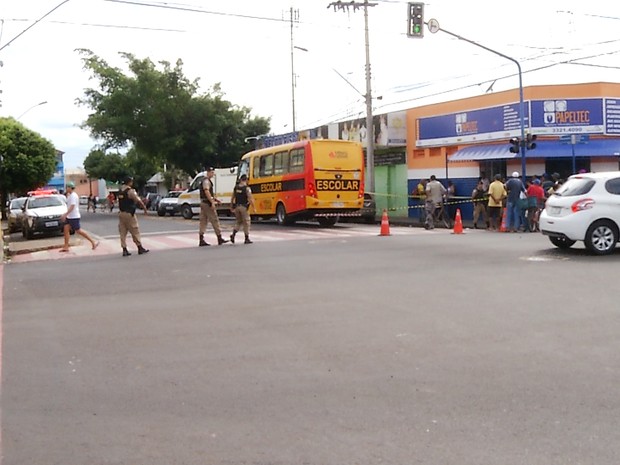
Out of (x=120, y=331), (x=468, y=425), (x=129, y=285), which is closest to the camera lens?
→ (x=468, y=425)

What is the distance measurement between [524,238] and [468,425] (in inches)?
550

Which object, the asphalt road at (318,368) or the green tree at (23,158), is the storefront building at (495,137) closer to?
the asphalt road at (318,368)

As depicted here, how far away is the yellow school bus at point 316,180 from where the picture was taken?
79.0 ft

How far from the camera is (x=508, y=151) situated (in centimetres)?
2598

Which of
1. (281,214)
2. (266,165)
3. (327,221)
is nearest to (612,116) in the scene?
(327,221)

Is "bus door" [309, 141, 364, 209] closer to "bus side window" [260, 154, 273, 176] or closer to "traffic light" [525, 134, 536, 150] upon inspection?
"bus side window" [260, 154, 273, 176]

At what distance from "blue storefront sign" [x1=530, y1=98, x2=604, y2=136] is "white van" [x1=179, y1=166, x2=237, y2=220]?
14.4 meters

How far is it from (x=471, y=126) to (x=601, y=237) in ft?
52.0

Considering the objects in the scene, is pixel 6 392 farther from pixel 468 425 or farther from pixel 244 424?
pixel 468 425

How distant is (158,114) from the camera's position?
1849 inches

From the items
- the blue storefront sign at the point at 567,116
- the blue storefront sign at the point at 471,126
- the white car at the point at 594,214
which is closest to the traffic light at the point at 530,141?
the blue storefront sign at the point at 471,126

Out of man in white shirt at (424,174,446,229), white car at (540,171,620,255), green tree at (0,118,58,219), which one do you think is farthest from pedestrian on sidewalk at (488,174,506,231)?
green tree at (0,118,58,219)

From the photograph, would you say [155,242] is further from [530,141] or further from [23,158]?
[23,158]

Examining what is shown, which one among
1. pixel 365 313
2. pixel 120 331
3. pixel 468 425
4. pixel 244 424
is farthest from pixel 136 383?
pixel 365 313
